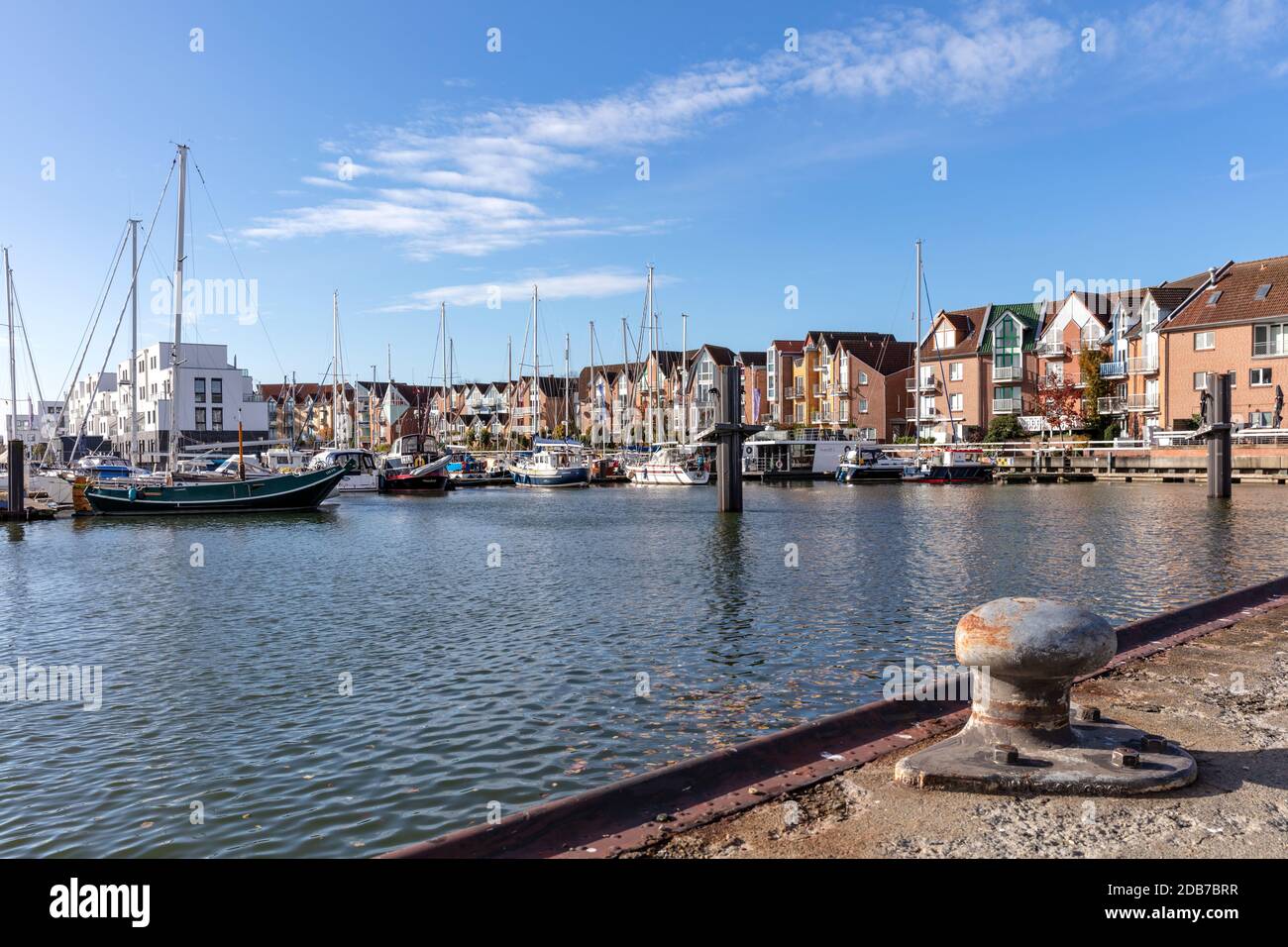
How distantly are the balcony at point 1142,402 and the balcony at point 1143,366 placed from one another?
190cm

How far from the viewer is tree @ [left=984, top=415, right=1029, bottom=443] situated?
87.1m

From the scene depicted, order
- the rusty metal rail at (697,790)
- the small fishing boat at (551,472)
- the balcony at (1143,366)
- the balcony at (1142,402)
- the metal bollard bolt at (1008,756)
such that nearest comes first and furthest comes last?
the rusty metal rail at (697,790)
the metal bollard bolt at (1008,756)
the balcony at (1143,366)
the balcony at (1142,402)
the small fishing boat at (551,472)

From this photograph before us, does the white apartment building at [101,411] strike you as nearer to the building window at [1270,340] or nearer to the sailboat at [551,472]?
the sailboat at [551,472]

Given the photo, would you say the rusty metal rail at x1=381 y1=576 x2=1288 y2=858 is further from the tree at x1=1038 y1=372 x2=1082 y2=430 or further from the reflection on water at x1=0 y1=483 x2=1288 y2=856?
the tree at x1=1038 y1=372 x2=1082 y2=430

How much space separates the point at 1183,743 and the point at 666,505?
49.1 m

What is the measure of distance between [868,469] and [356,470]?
41491 mm

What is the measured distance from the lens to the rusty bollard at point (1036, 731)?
6.47 m

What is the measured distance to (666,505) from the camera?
5641 cm

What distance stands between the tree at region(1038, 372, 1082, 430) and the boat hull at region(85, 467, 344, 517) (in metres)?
62.3

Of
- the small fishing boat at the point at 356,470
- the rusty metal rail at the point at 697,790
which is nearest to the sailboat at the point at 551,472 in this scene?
the small fishing boat at the point at 356,470

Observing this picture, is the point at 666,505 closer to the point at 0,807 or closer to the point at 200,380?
the point at 0,807

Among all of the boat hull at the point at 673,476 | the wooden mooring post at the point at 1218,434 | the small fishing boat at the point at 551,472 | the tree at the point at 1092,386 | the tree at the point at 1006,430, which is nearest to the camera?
the wooden mooring post at the point at 1218,434
